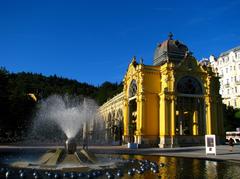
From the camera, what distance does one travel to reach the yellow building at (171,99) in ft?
158

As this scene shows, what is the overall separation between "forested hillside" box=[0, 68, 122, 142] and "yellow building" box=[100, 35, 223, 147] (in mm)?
21474

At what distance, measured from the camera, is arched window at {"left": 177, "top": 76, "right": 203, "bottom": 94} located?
5022 centimetres

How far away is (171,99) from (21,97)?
38306 mm

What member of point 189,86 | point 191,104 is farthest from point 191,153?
point 191,104

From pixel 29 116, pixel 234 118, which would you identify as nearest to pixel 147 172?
pixel 29 116

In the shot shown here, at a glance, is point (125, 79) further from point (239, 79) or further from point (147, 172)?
Result: point (239, 79)

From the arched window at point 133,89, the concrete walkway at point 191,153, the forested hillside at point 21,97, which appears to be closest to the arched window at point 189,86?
the arched window at point 133,89

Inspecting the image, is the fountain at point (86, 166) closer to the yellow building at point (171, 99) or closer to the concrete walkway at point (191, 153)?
the concrete walkway at point (191, 153)

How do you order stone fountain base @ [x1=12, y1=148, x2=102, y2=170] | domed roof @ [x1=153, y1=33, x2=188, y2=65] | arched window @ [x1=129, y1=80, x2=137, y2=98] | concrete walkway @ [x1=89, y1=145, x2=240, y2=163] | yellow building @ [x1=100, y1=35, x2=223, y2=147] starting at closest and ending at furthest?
1. stone fountain base @ [x1=12, y1=148, x2=102, y2=170]
2. concrete walkway @ [x1=89, y1=145, x2=240, y2=163]
3. yellow building @ [x1=100, y1=35, x2=223, y2=147]
4. arched window @ [x1=129, y1=80, x2=137, y2=98]
5. domed roof @ [x1=153, y1=33, x2=188, y2=65]

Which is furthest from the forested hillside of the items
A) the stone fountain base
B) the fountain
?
the stone fountain base

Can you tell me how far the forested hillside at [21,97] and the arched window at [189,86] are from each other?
28359 mm

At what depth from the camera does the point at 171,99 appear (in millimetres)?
48188

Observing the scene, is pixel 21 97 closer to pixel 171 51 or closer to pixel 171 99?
pixel 171 51

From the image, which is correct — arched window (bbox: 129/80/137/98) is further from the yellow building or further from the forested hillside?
the forested hillside
